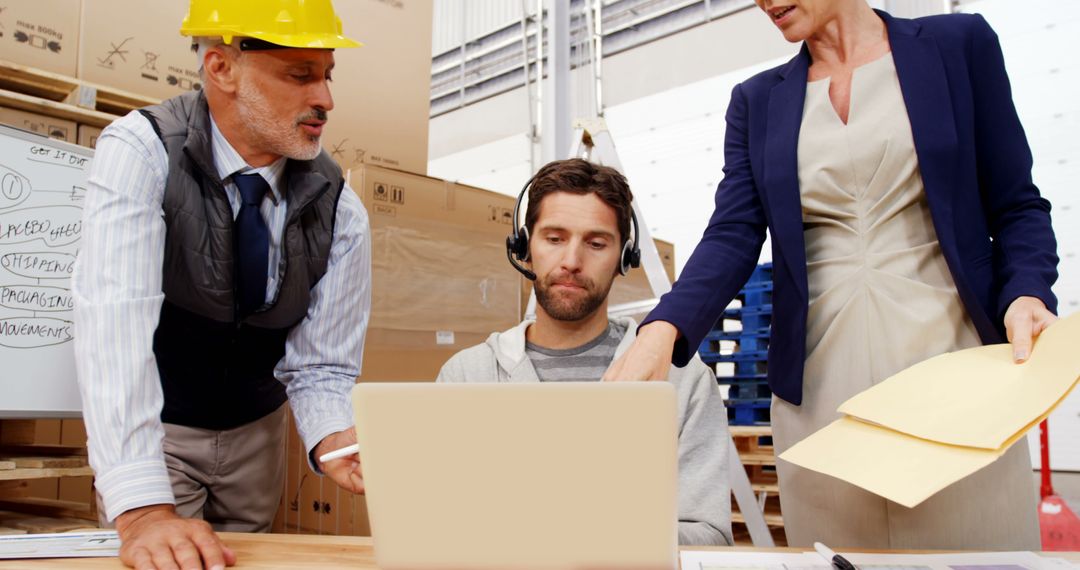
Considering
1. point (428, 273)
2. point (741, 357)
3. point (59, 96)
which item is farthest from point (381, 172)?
point (741, 357)

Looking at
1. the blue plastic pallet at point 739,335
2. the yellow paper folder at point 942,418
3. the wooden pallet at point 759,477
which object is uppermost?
the blue plastic pallet at point 739,335

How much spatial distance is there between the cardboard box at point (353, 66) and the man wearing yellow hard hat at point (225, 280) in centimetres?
128

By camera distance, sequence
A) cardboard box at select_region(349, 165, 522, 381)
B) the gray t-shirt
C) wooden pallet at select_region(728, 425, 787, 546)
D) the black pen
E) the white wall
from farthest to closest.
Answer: the white wall → wooden pallet at select_region(728, 425, 787, 546) → cardboard box at select_region(349, 165, 522, 381) → the gray t-shirt → the black pen

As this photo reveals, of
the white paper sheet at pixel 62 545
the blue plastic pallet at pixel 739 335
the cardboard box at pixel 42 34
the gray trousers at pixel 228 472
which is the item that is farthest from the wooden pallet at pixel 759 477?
the cardboard box at pixel 42 34

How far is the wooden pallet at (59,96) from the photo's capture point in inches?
91.4

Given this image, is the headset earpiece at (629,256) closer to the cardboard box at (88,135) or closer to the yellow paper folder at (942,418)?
the yellow paper folder at (942,418)

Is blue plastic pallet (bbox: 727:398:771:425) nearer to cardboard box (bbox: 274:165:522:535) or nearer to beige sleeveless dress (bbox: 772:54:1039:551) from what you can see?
cardboard box (bbox: 274:165:522:535)

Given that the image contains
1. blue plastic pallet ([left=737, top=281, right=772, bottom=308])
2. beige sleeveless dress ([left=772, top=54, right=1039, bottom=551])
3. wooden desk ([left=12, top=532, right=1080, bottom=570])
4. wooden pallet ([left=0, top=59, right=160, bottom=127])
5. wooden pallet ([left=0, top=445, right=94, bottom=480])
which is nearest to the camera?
wooden desk ([left=12, top=532, right=1080, bottom=570])

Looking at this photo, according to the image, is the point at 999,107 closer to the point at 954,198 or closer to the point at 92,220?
the point at 954,198

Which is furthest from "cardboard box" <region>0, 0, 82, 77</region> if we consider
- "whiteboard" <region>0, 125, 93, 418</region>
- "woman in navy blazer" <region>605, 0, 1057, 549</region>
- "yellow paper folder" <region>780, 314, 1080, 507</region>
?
"yellow paper folder" <region>780, 314, 1080, 507</region>

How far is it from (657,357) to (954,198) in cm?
51

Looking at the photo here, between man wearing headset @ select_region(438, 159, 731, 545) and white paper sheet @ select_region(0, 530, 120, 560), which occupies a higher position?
man wearing headset @ select_region(438, 159, 731, 545)

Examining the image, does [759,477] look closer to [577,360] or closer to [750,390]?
[750,390]

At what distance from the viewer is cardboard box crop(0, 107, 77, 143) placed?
92.7 inches
